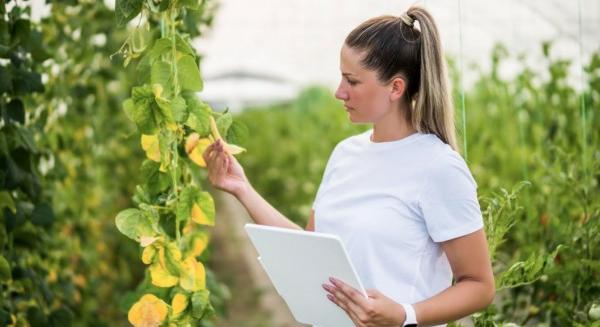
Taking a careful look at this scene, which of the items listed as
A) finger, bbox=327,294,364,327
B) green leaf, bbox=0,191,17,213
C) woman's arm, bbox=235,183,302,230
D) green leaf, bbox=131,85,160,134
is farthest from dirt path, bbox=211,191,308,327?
finger, bbox=327,294,364,327

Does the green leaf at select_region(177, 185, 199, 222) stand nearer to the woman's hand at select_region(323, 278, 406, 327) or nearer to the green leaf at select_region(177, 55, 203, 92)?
the green leaf at select_region(177, 55, 203, 92)

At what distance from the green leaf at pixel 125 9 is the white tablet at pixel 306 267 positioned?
18.2 inches

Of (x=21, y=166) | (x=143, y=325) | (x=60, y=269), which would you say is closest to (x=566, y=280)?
(x=143, y=325)

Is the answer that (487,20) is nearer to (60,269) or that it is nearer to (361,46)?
(60,269)

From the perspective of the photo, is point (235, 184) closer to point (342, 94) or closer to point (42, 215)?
point (342, 94)

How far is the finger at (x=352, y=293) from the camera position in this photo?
1.58 m

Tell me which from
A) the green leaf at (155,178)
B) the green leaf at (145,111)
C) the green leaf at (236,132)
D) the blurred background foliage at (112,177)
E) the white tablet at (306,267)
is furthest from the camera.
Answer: the blurred background foliage at (112,177)

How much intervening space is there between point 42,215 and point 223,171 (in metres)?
0.76

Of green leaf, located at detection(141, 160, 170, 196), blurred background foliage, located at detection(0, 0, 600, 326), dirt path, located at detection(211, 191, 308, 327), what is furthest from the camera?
dirt path, located at detection(211, 191, 308, 327)

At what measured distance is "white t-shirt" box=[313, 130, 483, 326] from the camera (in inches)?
65.6

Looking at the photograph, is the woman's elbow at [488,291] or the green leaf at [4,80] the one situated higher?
the green leaf at [4,80]

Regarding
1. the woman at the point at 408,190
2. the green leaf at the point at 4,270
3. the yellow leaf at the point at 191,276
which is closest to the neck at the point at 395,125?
the woman at the point at 408,190

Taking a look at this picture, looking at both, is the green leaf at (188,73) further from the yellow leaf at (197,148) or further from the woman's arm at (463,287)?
the woman's arm at (463,287)

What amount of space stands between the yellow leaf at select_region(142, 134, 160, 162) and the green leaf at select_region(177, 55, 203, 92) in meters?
0.13
